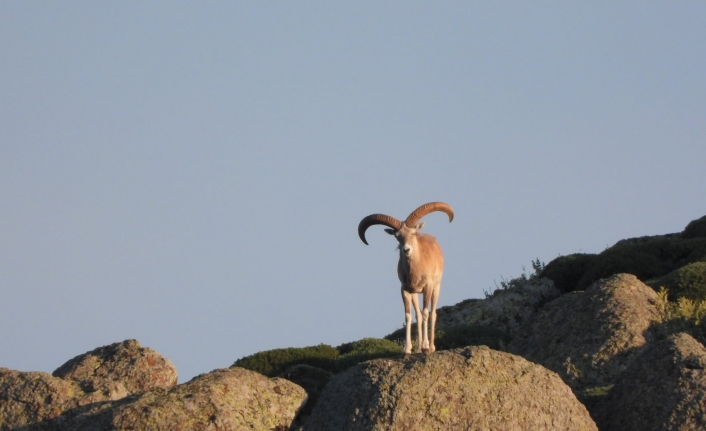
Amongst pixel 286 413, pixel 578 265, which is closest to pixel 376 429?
pixel 286 413

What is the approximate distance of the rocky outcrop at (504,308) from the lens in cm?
3188

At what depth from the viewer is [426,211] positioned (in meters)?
23.0

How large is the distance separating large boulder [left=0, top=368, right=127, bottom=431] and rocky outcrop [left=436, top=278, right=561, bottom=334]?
637 inches

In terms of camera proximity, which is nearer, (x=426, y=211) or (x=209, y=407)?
(x=209, y=407)

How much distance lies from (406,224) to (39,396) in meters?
8.92

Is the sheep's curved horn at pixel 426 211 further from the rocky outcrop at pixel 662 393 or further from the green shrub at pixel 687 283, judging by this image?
the rocky outcrop at pixel 662 393

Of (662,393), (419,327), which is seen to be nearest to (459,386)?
(662,393)

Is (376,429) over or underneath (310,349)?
underneath

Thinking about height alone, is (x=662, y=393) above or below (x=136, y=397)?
below

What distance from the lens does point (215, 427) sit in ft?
47.2

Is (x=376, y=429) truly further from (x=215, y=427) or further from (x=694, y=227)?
(x=694, y=227)

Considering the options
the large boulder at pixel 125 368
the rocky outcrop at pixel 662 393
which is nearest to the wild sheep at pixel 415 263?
the large boulder at pixel 125 368

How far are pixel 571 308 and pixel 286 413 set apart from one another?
28.8 feet

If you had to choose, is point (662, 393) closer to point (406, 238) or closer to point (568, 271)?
point (406, 238)
